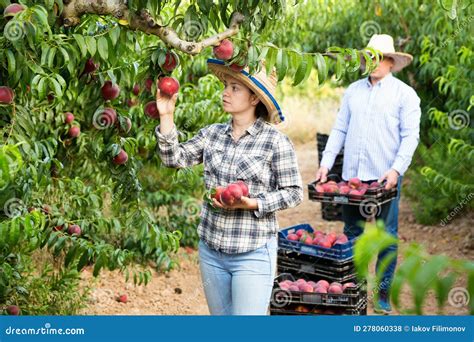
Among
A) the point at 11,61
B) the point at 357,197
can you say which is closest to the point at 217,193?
the point at 11,61

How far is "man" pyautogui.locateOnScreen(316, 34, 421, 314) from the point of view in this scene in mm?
4820

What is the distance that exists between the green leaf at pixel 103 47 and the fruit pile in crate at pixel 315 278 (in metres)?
1.80

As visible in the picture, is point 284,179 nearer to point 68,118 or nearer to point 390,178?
point 68,118

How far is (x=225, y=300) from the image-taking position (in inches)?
130

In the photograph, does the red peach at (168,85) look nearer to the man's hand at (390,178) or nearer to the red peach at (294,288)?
the red peach at (294,288)

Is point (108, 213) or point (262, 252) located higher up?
point (262, 252)

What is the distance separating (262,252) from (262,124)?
0.51m

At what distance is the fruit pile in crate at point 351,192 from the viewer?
4.60m

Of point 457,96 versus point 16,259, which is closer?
point 16,259

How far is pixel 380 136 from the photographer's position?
487 cm

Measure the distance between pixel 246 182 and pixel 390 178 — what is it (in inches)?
67.1
